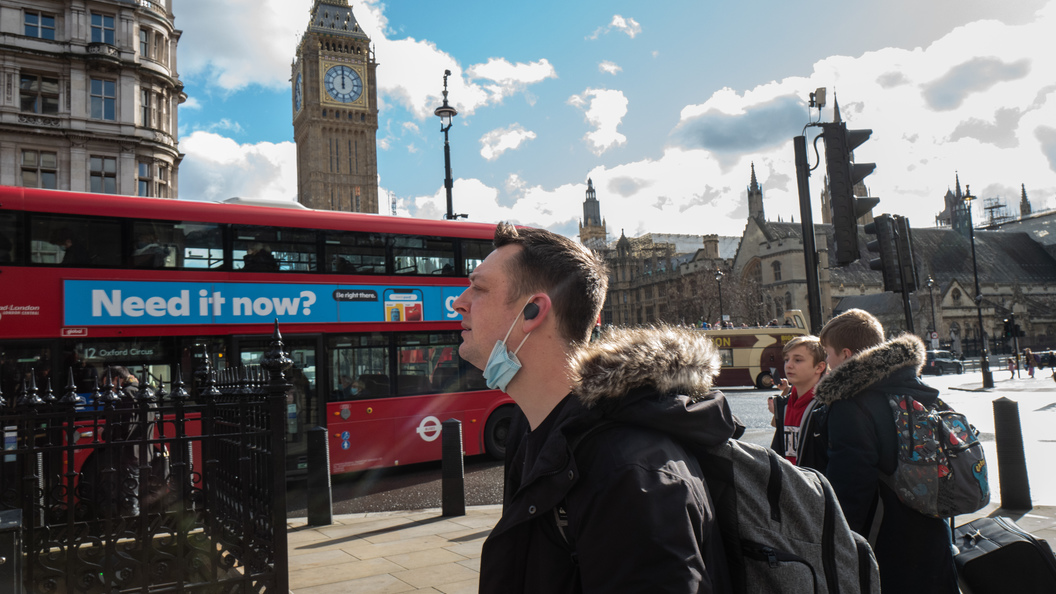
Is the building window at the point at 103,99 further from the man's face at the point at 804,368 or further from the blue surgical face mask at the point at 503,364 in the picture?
the blue surgical face mask at the point at 503,364

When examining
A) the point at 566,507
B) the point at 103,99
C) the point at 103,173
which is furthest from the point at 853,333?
the point at 103,99

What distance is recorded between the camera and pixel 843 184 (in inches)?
239

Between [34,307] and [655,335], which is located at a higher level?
[34,307]

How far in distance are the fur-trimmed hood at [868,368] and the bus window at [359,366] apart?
828 cm

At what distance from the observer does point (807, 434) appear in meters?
3.18

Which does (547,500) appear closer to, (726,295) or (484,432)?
(484,432)

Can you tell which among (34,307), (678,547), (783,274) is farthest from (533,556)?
(783,274)

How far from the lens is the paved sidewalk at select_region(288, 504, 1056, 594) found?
4.77m

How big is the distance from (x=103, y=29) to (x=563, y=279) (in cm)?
3333

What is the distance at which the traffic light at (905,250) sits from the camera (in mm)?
5953

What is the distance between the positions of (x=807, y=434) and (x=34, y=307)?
8842mm

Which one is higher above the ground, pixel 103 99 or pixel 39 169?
pixel 103 99

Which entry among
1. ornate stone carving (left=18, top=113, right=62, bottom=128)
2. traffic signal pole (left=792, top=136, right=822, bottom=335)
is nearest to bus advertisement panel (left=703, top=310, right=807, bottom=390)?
traffic signal pole (left=792, top=136, right=822, bottom=335)

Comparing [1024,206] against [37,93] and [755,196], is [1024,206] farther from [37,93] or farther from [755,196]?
[37,93]
